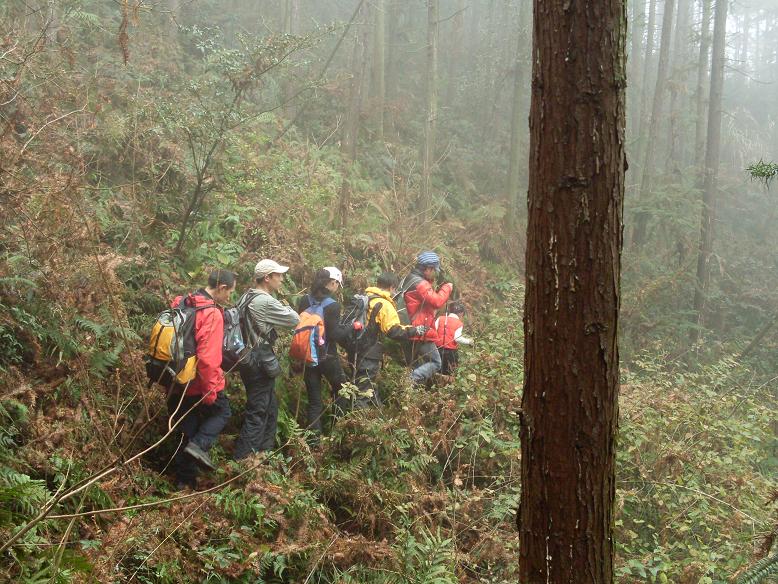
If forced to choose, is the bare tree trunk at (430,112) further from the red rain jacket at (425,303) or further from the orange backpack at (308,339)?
the orange backpack at (308,339)

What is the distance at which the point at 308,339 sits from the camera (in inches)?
275

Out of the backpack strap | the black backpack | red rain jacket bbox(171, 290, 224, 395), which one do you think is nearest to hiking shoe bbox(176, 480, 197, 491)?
red rain jacket bbox(171, 290, 224, 395)

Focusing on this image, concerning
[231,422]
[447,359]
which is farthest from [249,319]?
[447,359]

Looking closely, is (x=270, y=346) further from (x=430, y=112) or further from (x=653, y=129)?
(x=653, y=129)

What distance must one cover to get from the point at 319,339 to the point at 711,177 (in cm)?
1431

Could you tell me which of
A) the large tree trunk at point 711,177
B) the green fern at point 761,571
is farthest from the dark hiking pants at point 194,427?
the large tree trunk at point 711,177

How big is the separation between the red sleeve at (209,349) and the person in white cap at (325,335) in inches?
62.8

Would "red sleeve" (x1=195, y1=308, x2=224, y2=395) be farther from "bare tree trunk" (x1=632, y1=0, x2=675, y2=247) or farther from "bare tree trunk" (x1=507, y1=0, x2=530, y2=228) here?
"bare tree trunk" (x1=632, y1=0, x2=675, y2=247)

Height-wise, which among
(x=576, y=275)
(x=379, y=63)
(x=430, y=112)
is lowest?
(x=576, y=275)

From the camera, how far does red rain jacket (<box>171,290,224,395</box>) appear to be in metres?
5.67

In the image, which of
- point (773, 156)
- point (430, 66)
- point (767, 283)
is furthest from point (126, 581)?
point (773, 156)

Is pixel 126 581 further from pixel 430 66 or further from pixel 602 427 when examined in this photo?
pixel 430 66

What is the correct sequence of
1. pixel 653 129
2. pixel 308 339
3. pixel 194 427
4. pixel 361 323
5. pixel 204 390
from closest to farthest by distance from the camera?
pixel 204 390 → pixel 194 427 → pixel 308 339 → pixel 361 323 → pixel 653 129

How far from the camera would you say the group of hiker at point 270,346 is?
569cm
